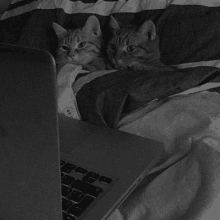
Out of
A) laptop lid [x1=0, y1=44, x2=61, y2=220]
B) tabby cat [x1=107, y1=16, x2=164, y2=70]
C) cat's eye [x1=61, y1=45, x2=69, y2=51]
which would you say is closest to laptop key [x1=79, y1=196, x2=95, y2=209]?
laptop lid [x1=0, y1=44, x2=61, y2=220]

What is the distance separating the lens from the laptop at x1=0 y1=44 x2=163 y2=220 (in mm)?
384

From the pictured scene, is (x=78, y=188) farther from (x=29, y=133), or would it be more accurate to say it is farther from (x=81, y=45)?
(x=81, y=45)

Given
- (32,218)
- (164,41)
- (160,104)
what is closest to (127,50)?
(164,41)

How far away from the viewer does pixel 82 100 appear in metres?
0.91

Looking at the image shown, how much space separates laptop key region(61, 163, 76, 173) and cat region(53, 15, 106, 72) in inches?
29.7

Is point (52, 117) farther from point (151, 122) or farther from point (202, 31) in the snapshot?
point (202, 31)

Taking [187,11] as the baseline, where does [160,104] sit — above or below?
below

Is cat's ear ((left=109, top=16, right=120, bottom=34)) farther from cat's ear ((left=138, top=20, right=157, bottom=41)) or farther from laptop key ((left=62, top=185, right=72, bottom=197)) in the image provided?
laptop key ((left=62, top=185, right=72, bottom=197))

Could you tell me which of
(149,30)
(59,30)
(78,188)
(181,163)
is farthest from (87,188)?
(59,30)

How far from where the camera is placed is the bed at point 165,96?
0.65 m

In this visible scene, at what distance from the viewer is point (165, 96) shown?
2.94 ft

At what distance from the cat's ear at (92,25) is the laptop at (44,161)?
2.34 feet

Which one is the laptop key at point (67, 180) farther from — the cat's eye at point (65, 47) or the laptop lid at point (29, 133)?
the cat's eye at point (65, 47)

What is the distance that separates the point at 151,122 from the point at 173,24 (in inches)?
19.2
